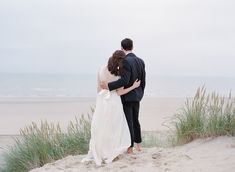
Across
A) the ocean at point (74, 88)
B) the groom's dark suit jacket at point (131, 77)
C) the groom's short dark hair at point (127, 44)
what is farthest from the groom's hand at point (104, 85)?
the ocean at point (74, 88)

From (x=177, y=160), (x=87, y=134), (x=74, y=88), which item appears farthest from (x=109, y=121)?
(x=74, y=88)

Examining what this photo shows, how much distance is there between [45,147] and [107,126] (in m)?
1.67

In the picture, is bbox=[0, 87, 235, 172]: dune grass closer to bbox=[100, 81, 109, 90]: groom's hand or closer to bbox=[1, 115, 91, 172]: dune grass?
bbox=[1, 115, 91, 172]: dune grass

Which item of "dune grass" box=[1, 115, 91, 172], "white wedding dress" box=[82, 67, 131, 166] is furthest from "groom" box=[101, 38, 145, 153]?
"dune grass" box=[1, 115, 91, 172]

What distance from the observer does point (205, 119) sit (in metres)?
8.27

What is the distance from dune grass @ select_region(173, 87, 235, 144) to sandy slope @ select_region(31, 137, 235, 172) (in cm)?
18

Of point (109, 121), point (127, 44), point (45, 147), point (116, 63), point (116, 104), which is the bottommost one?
point (45, 147)

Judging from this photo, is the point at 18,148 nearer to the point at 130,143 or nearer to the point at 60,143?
the point at 60,143

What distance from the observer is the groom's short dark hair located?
7656mm

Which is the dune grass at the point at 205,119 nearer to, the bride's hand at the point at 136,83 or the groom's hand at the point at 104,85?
the bride's hand at the point at 136,83

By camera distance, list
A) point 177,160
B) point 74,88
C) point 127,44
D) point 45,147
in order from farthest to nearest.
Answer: point 74,88, point 45,147, point 127,44, point 177,160

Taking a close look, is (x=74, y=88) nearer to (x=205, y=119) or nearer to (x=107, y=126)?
(x=205, y=119)

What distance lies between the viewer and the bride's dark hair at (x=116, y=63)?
7.55m

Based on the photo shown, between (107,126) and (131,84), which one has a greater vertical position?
(131,84)
